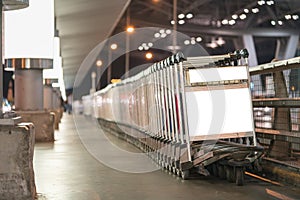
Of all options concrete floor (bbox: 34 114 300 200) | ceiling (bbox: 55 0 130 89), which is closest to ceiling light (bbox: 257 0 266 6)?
ceiling (bbox: 55 0 130 89)

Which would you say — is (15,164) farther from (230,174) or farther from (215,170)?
(215,170)

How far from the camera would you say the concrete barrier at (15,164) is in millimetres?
8344

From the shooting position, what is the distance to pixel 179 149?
35.7ft

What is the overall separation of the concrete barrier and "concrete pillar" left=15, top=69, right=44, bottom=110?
39.6 ft

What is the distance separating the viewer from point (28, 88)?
20.3 m

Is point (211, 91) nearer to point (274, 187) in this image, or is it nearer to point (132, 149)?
point (274, 187)

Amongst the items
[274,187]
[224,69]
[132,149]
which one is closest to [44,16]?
[132,149]

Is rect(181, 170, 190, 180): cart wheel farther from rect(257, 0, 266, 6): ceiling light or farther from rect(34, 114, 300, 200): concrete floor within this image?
rect(257, 0, 266, 6): ceiling light

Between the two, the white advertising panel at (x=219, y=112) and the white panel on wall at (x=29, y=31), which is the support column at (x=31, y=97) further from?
the white advertising panel at (x=219, y=112)

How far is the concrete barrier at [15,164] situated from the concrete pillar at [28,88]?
1208 cm

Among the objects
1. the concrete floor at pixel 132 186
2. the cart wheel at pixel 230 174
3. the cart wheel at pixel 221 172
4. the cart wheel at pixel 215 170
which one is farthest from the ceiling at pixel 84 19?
the cart wheel at pixel 230 174

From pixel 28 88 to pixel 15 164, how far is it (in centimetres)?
1222

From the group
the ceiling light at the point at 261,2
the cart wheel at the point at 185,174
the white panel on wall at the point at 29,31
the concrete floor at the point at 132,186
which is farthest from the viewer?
the ceiling light at the point at 261,2

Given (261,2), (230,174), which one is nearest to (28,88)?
(230,174)
